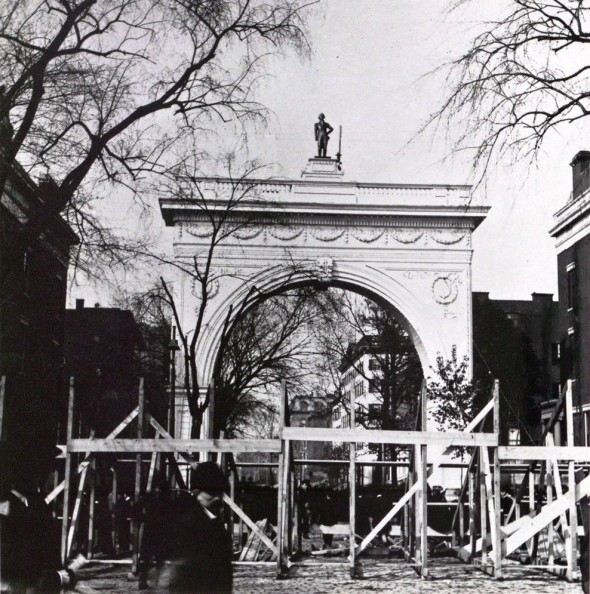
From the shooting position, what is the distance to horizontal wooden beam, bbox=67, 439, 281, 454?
15.4m

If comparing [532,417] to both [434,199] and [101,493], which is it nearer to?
[434,199]

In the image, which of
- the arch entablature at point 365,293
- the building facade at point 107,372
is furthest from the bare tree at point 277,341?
the building facade at point 107,372

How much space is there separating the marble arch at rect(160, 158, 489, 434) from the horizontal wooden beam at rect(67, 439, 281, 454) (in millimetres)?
22682

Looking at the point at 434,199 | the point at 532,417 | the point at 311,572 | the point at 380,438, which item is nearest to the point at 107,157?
the point at 380,438

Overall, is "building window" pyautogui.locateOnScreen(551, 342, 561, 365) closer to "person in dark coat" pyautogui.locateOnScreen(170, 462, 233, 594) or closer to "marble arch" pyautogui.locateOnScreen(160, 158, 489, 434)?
"marble arch" pyautogui.locateOnScreen(160, 158, 489, 434)

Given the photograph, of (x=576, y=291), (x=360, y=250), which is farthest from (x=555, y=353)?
(x=360, y=250)

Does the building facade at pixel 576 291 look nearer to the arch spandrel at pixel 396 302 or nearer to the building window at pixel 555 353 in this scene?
the building window at pixel 555 353

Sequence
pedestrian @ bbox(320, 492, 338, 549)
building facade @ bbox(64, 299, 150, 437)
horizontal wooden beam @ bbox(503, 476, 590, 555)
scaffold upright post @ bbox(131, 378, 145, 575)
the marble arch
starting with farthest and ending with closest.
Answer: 1. building facade @ bbox(64, 299, 150, 437)
2. the marble arch
3. pedestrian @ bbox(320, 492, 338, 549)
4. horizontal wooden beam @ bbox(503, 476, 590, 555)
5. scaffold upright post @ bbox(131, 378, 145, 575)

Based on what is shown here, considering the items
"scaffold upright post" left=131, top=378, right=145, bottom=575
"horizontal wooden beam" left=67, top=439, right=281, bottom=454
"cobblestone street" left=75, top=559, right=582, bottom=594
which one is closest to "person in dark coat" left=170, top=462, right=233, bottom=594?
"cobblestone street" left=75, top=559, right=582, bottom=594

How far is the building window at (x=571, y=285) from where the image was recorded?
38.0 m

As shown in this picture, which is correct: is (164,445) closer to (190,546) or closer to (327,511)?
(190,546)

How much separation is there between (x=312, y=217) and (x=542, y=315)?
93.8ft

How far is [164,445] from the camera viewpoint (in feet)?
50.5

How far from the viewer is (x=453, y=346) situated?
121 ft
